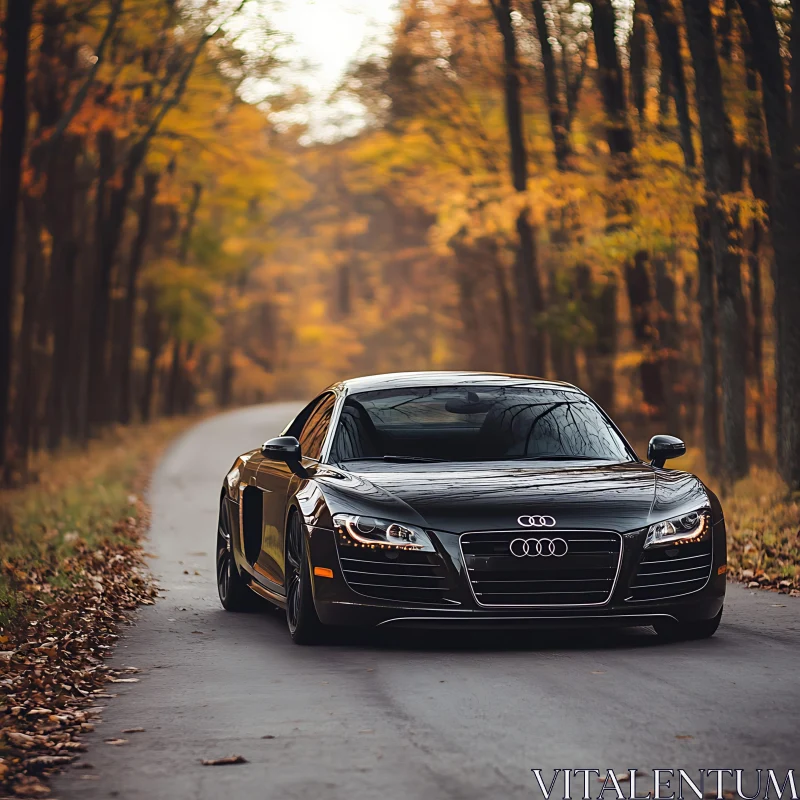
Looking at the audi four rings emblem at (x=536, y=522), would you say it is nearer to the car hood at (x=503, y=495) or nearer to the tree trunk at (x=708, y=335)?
the car hood at (x=503, y=495)

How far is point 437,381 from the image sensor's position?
10.3 metres

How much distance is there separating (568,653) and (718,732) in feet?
7.28

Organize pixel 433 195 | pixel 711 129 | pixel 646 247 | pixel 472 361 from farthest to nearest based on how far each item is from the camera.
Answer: pixel 472 361 < pixel 433 195 < pixel 646 247 < pixel 711 129

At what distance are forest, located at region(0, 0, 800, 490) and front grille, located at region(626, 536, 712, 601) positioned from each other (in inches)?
350

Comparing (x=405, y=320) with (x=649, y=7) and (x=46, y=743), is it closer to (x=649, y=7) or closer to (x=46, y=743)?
(x=649, y=7)

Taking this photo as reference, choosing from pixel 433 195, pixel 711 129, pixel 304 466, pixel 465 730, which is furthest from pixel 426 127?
pixel 465 730

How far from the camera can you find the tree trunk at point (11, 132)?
20812 mm

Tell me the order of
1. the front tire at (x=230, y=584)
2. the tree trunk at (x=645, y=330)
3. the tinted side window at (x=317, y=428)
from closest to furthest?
the tinted side window at (x=317, y=428) → the front tire at (x=230, y=584) → the tree trunk at (x=645, y=330)

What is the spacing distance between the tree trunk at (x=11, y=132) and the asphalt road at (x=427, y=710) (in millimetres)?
11764

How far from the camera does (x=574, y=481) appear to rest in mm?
9016

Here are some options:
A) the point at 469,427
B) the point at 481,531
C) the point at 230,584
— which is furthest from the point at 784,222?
the point at 481,531

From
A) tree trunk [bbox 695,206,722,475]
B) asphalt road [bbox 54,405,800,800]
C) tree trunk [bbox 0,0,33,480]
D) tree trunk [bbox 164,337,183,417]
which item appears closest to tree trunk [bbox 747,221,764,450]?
tree trunk [bbox 695,206,722,475]

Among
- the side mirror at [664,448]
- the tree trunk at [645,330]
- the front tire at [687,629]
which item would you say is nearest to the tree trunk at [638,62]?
the tree trunk at [645,330]

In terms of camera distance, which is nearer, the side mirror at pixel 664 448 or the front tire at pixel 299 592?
the front tire at pixel 299 592
